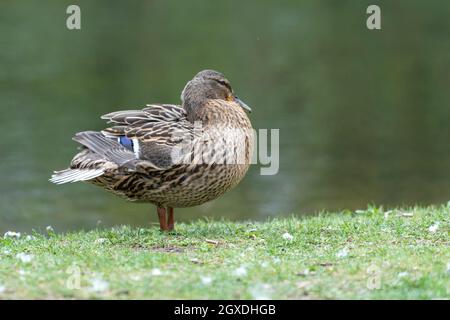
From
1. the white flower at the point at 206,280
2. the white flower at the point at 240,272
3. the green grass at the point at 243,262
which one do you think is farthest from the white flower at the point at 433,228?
the white flower at the point at 206,280

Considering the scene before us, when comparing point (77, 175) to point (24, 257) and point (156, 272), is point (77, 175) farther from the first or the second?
point (156, 272)

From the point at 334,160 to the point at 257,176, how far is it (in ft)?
6.23

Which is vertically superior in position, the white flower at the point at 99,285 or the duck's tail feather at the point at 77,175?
the duck's tail feather at the point at 77,175

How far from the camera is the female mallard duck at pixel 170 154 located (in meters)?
8.92

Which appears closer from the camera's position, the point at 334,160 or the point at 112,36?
the point at 334,160

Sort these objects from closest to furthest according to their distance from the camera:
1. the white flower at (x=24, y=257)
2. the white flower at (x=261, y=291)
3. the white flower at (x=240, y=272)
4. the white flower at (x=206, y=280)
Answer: the white flower at (x=261, y=291) → the white flower at (x=206, y=280) → the white flower at (x=240, y=272) → the white flower at (x=24, y=257)

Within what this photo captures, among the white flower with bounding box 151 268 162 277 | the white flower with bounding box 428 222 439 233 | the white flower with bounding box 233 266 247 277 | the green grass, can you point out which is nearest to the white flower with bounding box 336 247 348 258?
the green grass

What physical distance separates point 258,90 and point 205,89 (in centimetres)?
1591

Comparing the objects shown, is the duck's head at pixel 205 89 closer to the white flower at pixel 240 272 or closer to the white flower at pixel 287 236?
the white flower at pixel 287 236

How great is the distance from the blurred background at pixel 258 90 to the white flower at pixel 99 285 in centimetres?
922

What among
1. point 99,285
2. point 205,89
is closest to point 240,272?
point 99,285
